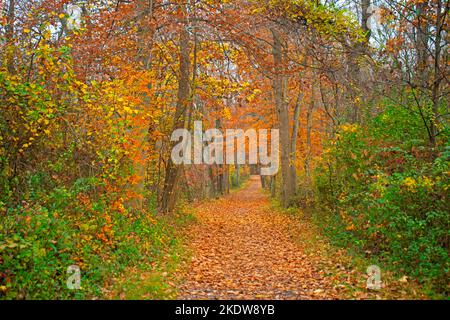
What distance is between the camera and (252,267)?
9.05m

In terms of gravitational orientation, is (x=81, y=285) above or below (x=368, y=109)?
below

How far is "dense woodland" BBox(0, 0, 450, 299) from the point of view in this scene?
722 centimetres

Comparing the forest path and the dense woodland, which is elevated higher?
the dense woodland

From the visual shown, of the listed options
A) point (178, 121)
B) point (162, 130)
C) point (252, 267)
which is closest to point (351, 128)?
point (252, 267)

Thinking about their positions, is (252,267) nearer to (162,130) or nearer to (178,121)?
(178,121)

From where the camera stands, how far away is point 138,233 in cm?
982

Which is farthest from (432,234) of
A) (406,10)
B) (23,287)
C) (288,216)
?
(288,216)

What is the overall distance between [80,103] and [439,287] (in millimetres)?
7183

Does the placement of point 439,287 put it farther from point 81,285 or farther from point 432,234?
point 81,285

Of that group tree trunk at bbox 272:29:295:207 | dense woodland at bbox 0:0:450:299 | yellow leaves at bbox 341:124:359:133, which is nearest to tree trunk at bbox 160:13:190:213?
dense woodland at bbox 0:0:450:299

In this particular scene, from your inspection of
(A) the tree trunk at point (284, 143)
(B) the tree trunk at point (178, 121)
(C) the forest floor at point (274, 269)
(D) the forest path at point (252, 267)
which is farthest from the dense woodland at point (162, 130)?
(A) the tree trunk at point (284, 143)

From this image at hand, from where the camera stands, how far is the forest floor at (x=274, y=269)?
689cm

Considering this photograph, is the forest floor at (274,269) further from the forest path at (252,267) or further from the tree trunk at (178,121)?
the tree trunk at (178,121)

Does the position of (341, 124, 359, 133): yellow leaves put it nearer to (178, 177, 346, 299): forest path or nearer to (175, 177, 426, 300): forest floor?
(175, 177, 426, 300): forest floor
